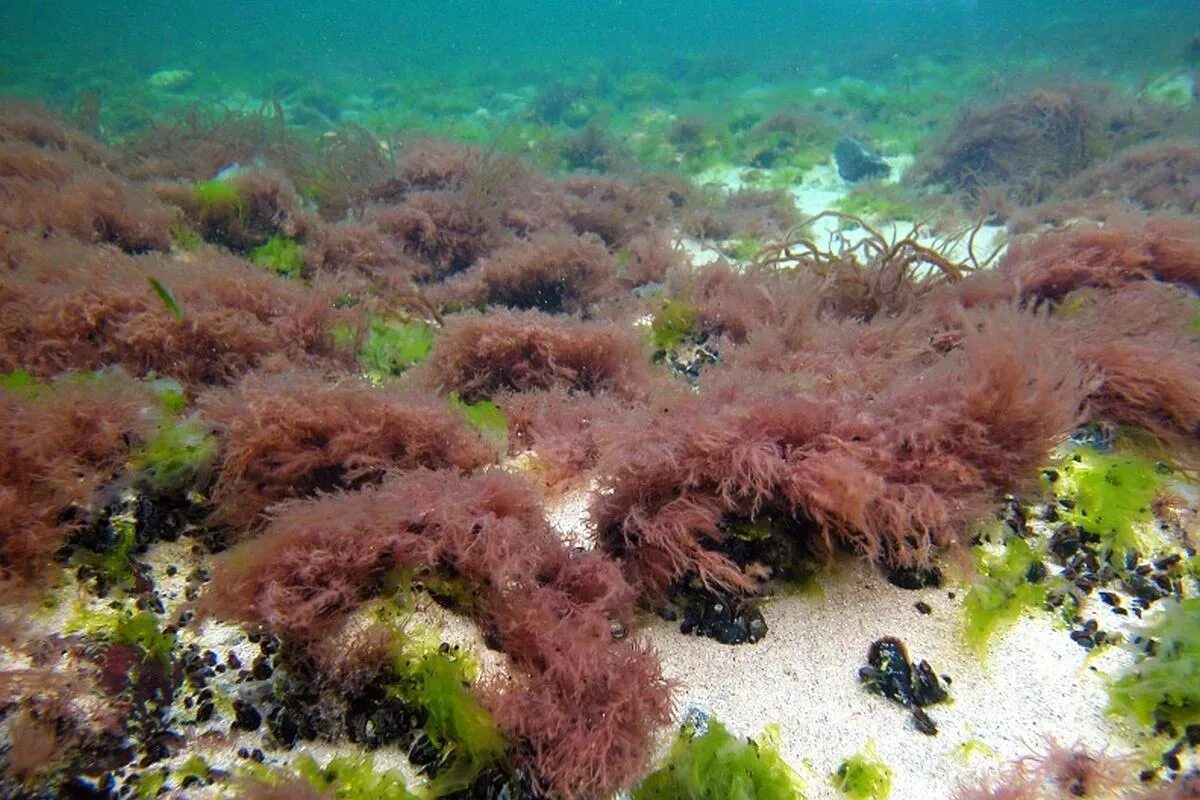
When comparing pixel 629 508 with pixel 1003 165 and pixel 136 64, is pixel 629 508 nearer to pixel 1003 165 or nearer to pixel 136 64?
pixel 1003 165

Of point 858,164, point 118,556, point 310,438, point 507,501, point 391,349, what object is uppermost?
point 310,438

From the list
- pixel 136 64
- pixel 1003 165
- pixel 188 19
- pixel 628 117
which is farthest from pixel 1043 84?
pixel 188 19

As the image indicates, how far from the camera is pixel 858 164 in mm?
13453

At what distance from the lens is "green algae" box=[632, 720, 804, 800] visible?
234 centimetres

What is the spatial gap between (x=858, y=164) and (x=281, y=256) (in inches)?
476

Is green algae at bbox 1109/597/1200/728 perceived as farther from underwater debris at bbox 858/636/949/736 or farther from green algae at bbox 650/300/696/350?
green algae at bbox 650/300/696/350

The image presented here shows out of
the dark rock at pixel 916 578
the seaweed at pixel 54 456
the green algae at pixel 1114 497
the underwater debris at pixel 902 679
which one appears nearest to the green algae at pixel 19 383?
the seaweed at pixel 54 456

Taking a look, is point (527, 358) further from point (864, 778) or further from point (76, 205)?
point (76, 205)

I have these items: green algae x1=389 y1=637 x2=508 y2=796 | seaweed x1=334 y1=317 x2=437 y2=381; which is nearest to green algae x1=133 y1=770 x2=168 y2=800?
green algae x1=389 y1=637 x2=508 y2=796

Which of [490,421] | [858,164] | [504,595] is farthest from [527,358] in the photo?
[858,164]

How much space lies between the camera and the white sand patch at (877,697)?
8.32 ft

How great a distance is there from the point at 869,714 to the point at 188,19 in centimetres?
6514

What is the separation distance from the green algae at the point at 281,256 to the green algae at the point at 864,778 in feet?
21.7

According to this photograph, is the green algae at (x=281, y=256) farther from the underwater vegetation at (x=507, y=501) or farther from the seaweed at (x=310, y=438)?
the seaweed at (x=310, y=438)
